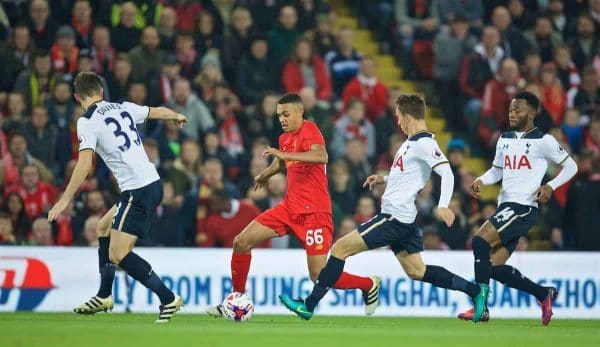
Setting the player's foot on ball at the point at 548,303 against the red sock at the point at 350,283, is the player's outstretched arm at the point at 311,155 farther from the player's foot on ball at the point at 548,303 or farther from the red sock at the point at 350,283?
the player's foot on ball at the point at 548,303

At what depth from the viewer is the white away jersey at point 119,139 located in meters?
12.7

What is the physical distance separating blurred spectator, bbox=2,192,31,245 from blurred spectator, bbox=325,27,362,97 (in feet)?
18.7

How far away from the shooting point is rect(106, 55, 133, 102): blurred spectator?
1912 centimetres

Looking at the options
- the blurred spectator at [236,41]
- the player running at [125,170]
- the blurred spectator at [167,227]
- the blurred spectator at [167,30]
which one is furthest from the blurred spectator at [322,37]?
the player running at [125,170]

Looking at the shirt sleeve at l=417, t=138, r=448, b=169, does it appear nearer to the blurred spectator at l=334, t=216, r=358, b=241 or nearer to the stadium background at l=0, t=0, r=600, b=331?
the stadium background at l=0, t=0, r=600, b=331

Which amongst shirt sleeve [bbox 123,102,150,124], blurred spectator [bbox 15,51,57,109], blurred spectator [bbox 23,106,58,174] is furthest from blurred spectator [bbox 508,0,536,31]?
shirt sleeve [bbox 123,102,150,124]

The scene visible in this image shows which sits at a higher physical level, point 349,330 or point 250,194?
point 250,194

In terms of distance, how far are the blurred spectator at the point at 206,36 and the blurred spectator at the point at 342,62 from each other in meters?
1.81

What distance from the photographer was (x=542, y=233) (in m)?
20.2

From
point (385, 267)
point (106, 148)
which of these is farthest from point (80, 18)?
point (106, 148)

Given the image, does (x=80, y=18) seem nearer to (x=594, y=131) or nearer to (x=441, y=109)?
(x=441, y=109)

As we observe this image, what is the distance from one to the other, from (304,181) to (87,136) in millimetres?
2205

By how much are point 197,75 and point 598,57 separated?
6.86 meters

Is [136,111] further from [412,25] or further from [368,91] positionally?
[412,25]
